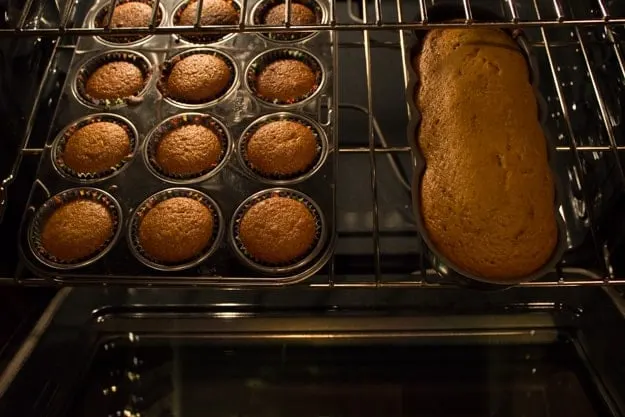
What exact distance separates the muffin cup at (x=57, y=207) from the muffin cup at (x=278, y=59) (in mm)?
509

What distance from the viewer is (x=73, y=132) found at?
150cm

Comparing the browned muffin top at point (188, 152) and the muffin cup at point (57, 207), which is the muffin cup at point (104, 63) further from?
the muffin cup at point (57, 207)

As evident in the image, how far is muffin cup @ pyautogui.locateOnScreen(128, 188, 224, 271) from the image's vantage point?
1.26 meters

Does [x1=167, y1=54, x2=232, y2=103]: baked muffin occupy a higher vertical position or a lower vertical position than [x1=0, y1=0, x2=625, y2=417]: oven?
higher

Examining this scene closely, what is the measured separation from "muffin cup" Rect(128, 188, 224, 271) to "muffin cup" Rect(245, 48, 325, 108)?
361 millimetres

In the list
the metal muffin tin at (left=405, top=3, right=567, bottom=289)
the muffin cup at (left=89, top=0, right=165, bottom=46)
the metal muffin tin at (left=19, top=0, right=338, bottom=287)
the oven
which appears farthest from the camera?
the muffin cup at (left=89, top=0, right=165, bottom=46)

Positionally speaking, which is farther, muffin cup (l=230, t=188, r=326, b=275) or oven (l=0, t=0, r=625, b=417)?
oven (l=0, t=0, r=625, b=417)

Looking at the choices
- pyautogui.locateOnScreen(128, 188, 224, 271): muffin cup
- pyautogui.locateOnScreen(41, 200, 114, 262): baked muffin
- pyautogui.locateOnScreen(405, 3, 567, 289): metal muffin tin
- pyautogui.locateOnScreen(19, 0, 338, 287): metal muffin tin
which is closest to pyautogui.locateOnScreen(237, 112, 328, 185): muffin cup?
pyautogui.locateOnScreen(19, 0, 338, 287): metal muffin tin

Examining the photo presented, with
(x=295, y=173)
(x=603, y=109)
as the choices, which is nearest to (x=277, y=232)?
(x=295, y=173)

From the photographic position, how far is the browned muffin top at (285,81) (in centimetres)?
157

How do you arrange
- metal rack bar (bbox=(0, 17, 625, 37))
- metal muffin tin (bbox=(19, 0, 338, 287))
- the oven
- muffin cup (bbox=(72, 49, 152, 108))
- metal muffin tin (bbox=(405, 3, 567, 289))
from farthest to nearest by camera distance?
muffin cup (bbox=(72, 49, 152, 108)) < the oven < metal muffin tin (bbox=(19, 0, 338, 287)) < metal muffin tin (bbox=(405, 3, 567, 289)) < metal rack bar (bbox=(0, 17, 625, 37))

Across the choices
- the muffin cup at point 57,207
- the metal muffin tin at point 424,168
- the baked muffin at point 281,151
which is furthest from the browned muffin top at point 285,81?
the muffin cup at point 57,207

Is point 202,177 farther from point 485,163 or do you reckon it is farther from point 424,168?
point 485,163

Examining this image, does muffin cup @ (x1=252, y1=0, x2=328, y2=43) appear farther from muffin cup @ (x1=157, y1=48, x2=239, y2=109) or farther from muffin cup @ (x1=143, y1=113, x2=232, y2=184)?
muffin cup @ (x1=143, y1=113, x2=232, y2=184)
